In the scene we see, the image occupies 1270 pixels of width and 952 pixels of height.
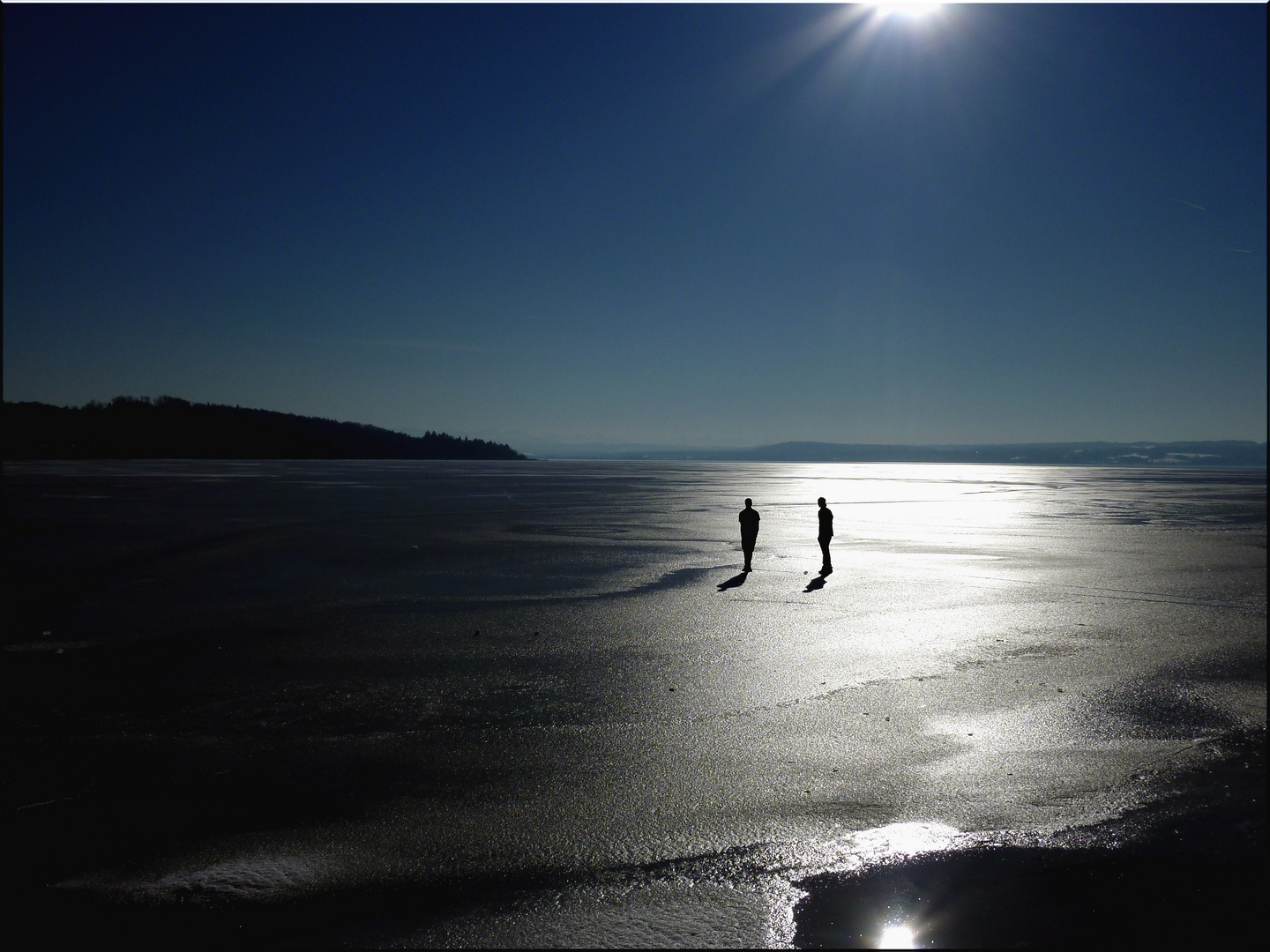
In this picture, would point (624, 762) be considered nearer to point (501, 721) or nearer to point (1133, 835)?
point (501, 721)

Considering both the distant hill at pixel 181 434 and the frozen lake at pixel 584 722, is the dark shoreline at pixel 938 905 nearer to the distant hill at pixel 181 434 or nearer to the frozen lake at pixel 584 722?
the frozen lake at pixel 584 722

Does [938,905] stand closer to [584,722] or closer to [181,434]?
[584,722]

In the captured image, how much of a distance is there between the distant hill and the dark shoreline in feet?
493

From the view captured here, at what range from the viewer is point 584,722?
258 inches

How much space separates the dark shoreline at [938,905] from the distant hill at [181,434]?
5917 inches

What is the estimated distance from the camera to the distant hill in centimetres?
14575

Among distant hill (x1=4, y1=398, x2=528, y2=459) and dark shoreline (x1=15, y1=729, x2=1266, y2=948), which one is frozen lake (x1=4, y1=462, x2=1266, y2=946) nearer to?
dark shoreline (x1=15, y1=729, x2=1266, y2=948)

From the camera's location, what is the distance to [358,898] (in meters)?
3.96

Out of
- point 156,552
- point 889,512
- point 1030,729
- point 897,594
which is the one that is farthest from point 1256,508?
point 156,552

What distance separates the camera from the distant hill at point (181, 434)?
146 metres

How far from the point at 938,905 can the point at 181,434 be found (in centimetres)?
18841

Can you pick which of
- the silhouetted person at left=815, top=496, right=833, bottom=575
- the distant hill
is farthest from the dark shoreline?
the distant hill

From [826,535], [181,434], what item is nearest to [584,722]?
[826,535]

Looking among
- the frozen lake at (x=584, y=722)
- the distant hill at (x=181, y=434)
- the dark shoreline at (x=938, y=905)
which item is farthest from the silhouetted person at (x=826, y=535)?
the distant hill at (x=181, y=434)
